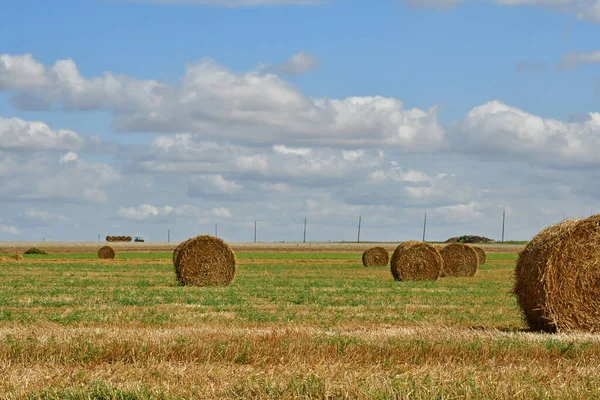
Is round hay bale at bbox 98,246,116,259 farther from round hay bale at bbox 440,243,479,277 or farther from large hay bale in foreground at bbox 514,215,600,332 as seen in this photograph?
large hay bale in foreground at bbox 514,215,600,332

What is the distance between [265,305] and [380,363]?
1067cm

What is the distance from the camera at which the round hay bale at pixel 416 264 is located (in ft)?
115

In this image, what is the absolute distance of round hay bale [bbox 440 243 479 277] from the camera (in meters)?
41.1

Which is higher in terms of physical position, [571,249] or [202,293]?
[571,249]

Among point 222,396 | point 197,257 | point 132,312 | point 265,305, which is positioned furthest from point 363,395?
point 197,257

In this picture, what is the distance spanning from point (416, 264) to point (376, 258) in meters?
17.2

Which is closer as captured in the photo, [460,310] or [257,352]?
[257,352]

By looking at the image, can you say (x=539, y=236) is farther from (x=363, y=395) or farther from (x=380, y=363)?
(x=363, y=395)

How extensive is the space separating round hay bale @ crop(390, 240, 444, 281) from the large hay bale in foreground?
1775cm

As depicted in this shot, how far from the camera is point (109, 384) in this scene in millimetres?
9484

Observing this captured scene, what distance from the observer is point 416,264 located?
3522 centimetres

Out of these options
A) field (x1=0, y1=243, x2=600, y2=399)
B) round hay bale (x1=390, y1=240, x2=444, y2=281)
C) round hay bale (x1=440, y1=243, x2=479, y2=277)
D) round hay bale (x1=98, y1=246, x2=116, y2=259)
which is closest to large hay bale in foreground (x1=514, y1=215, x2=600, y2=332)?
field (x1=0, y1=243, x2=600, y2=399)

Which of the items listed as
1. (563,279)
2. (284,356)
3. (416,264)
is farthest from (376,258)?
(284,356)

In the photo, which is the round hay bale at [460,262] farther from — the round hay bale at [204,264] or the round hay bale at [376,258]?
the round hay bale at [204,264]
